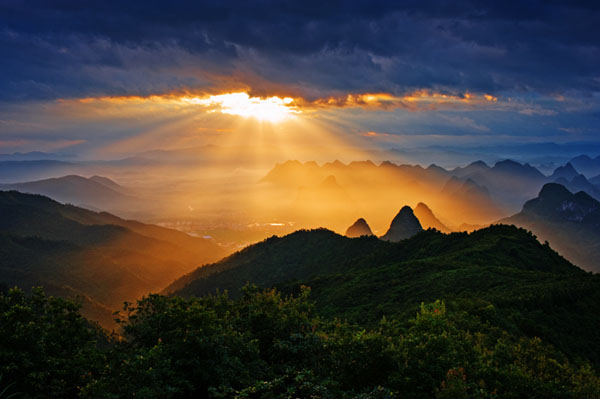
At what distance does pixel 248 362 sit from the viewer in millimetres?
19031

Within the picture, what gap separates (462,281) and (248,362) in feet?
130

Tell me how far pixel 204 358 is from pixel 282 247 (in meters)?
125

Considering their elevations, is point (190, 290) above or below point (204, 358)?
below

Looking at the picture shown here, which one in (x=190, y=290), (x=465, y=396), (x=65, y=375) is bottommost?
(x=190, y=290)

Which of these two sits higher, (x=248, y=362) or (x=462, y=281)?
(x=462, y=281)

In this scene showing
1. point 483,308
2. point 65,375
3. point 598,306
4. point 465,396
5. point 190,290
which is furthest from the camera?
point 190,290

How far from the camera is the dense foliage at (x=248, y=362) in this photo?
1594cm

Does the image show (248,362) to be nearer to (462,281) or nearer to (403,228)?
(462,281)

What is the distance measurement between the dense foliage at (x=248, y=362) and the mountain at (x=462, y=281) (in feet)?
45.3

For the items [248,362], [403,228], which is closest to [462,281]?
[248,362]

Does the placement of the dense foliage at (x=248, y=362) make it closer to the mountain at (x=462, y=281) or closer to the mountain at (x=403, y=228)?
the mountain at (x=462, y=281)

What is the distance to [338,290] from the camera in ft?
216

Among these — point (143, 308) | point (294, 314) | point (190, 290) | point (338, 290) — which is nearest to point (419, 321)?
point (294, 314)

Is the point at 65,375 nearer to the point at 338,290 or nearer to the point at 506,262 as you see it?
the point at 338,290
